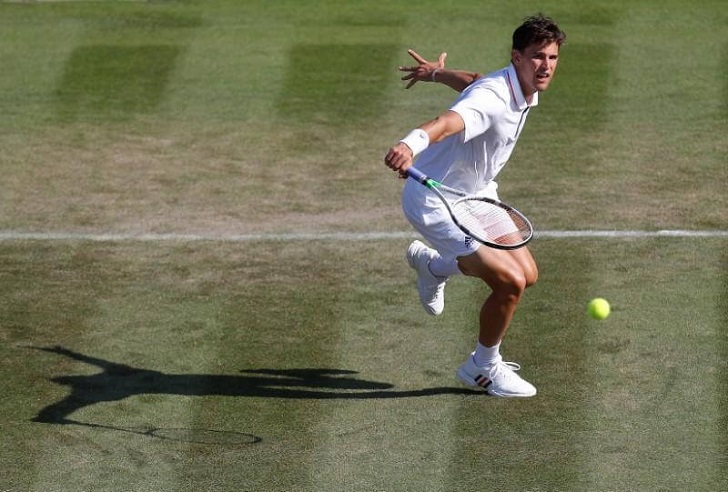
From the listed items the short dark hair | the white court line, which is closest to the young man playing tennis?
the short dark hair

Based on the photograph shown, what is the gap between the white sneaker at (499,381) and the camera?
9406 mm

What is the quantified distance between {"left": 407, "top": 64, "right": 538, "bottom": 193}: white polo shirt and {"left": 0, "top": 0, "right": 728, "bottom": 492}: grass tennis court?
1284mm

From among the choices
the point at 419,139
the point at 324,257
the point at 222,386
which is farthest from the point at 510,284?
the point at 324,257

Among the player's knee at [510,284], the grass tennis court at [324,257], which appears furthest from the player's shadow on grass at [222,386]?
the player's knee at [510,284]

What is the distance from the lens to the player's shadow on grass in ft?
31.2

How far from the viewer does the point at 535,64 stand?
9281 millimetres

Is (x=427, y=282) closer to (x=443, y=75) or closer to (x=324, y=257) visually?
(x=443, y=75)

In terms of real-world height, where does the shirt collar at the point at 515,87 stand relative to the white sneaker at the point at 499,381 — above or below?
above

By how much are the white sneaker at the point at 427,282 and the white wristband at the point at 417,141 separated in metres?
1.90

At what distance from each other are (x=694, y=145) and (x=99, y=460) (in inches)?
286

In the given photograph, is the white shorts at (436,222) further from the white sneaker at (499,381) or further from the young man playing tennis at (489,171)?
the white sneaker at (499,381)

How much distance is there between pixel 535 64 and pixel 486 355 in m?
→ 1.84

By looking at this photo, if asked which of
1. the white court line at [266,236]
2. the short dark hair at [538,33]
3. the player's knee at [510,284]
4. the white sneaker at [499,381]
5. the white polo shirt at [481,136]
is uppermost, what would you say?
the short dark hair at [538,33]

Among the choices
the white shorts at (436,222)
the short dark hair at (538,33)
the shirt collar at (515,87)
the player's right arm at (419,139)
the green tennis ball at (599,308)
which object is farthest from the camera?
the green tennis ball at (599,308)
